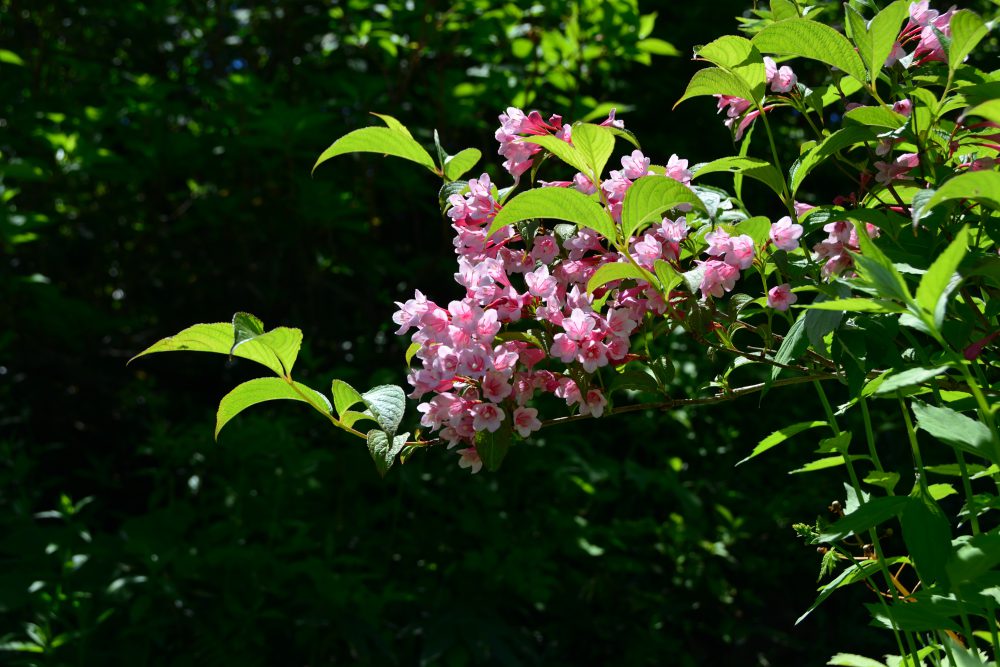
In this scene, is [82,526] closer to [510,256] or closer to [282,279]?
[282,279]

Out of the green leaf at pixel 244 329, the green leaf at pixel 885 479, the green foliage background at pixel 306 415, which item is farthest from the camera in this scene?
the green foliage background at pixel 306 415

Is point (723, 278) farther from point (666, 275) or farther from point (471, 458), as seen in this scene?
point (471, 458)

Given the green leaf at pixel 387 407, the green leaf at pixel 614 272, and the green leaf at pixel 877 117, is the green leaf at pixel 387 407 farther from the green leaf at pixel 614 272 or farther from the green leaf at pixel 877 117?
the green leaf at pixel 877 117

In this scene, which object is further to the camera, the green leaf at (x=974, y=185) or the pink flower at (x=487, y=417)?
the pink flower at (x=487, y=417)

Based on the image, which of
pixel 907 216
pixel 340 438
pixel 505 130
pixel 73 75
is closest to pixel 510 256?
pixel 505 130

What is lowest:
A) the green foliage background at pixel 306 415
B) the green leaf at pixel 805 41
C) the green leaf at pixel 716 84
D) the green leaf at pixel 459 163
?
the green foliage background at pixel 306 415

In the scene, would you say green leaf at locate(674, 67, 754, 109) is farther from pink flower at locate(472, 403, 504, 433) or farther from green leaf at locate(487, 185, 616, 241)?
pink flower at locate(472, 403, 504, 433)

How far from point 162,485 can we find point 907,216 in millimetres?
2644

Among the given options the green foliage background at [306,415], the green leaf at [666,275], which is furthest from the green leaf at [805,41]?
the green foliage background at [306,415]

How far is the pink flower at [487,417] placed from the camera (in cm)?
87

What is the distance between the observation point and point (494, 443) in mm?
886

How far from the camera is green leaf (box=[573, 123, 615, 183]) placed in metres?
0.81

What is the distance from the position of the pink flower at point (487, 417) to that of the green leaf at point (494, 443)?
0.05ft

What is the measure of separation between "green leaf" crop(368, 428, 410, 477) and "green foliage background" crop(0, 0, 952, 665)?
1581mm
